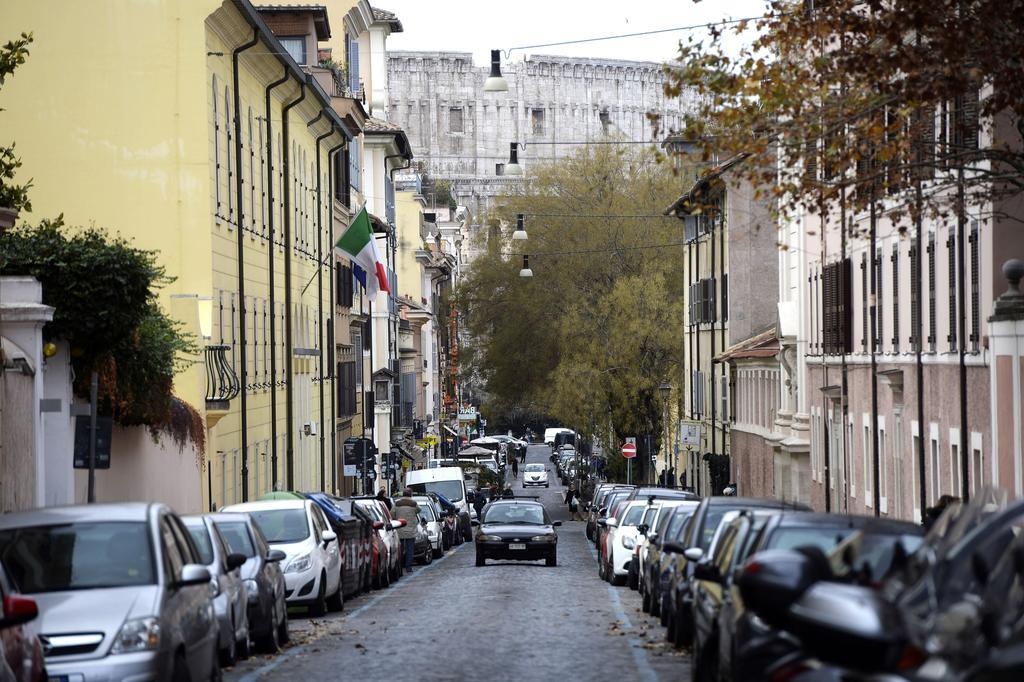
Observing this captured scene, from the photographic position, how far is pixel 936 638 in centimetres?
586

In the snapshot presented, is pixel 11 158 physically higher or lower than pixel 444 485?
higher

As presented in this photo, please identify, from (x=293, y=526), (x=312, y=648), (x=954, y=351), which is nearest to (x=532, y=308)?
(x=954, y=351)

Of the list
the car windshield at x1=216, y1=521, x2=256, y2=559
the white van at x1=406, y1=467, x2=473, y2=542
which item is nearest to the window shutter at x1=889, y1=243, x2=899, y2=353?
the car windshield at x1=216, y1=521, x2=256, y2=559

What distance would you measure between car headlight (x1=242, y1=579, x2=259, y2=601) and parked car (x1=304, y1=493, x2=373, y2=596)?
765cm

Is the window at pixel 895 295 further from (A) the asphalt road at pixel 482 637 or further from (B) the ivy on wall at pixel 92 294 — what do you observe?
(B) the ivy on wall at pixel 92 294

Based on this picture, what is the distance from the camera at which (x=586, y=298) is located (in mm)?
76125

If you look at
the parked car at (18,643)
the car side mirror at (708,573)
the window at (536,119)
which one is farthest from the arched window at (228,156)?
the window at (536,119)

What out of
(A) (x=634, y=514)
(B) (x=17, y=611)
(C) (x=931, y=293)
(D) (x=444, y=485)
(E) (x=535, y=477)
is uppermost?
(C) (x=931, y=293)

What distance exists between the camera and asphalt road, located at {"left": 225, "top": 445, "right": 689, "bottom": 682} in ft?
52.9

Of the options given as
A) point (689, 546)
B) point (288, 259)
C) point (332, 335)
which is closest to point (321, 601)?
point (689, 546)

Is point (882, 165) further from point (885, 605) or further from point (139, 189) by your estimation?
point (139, 189)

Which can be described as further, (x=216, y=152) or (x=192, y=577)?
(x=216, y=152)

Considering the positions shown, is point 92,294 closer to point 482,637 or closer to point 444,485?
point 482,637

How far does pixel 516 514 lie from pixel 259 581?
23262 mm
